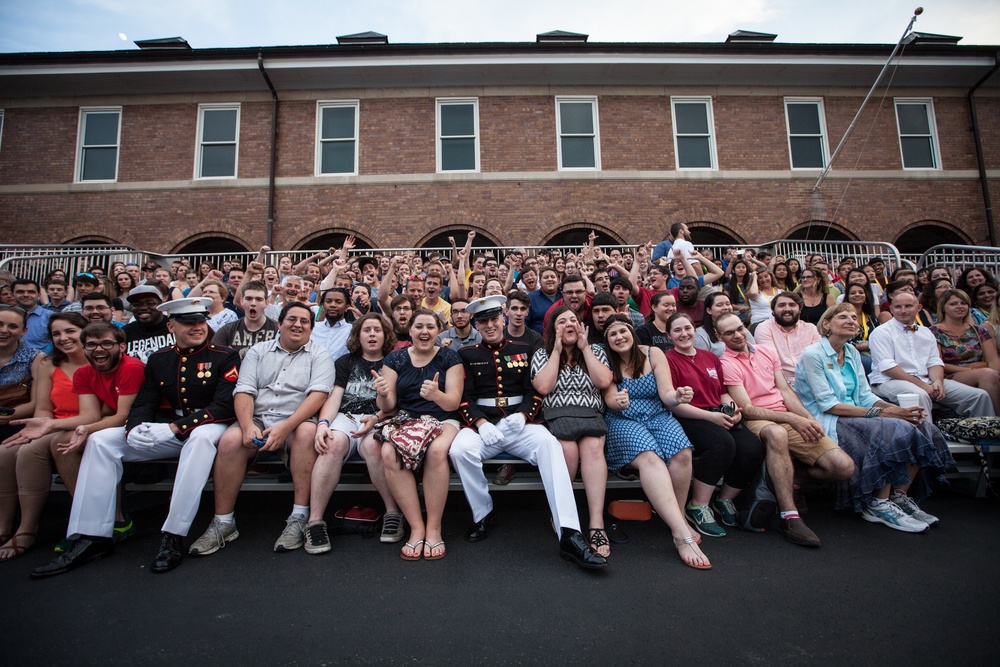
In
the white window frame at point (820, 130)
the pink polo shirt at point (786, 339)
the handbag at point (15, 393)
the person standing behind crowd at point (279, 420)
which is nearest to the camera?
the person standing behind crowd at point (279, 420)

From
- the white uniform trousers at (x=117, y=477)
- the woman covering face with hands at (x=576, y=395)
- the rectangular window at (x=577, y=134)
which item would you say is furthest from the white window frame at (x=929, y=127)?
the white uniform trousers at (x=117, y=477)

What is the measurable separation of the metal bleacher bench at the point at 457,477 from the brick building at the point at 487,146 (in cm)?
889

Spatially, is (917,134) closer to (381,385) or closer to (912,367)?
(912,367)

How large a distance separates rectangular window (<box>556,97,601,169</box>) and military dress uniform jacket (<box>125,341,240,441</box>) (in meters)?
10.7

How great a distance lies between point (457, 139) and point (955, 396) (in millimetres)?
11420

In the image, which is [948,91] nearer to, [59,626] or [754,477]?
[754,477]

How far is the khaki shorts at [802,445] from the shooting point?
12.8ft

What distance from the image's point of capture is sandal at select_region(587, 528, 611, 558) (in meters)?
3.35

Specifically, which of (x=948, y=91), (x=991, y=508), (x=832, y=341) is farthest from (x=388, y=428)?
(x=948, y=91)

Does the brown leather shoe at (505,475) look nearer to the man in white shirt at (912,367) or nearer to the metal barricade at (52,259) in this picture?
the man in white shirt at (912,367)

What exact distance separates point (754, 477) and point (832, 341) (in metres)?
1.51

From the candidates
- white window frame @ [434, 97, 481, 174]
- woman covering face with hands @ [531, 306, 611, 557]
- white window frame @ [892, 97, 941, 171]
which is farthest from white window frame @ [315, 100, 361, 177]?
white window frame @ [892, 97, 941, 171]

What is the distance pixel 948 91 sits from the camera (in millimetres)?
13289

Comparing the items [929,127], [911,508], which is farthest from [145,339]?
[929,127]
